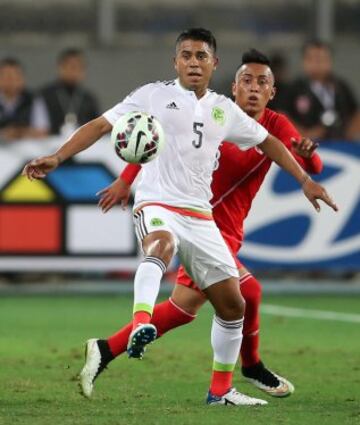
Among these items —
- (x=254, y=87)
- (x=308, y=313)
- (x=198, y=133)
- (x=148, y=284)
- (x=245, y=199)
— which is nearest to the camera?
(x=148, y=284)

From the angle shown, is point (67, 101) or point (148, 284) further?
point (67, 101)

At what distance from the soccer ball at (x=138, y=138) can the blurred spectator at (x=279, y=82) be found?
7.96 meters

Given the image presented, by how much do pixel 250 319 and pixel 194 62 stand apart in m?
1.75

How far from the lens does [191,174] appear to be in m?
7.96

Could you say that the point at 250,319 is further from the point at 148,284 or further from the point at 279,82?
the point at 279,82

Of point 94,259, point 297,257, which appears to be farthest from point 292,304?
point 94,259

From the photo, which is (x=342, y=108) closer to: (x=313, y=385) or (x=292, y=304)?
(x=292, y=304)

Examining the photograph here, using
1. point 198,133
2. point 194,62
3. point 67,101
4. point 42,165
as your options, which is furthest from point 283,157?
point 67,101

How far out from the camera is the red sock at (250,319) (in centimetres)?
873

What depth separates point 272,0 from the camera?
19828mm

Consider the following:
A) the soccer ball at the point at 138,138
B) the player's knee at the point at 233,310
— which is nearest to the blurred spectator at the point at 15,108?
the player's knee at the point at 233,310

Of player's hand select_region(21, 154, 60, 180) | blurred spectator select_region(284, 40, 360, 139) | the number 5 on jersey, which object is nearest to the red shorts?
the number 5 on jersey

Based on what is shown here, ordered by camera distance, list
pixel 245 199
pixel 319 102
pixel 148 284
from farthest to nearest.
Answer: pixel 319 102 < pixel 245 199 < pixel 148 284

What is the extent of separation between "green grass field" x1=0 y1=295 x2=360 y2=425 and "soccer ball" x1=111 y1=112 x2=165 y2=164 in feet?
4.48
